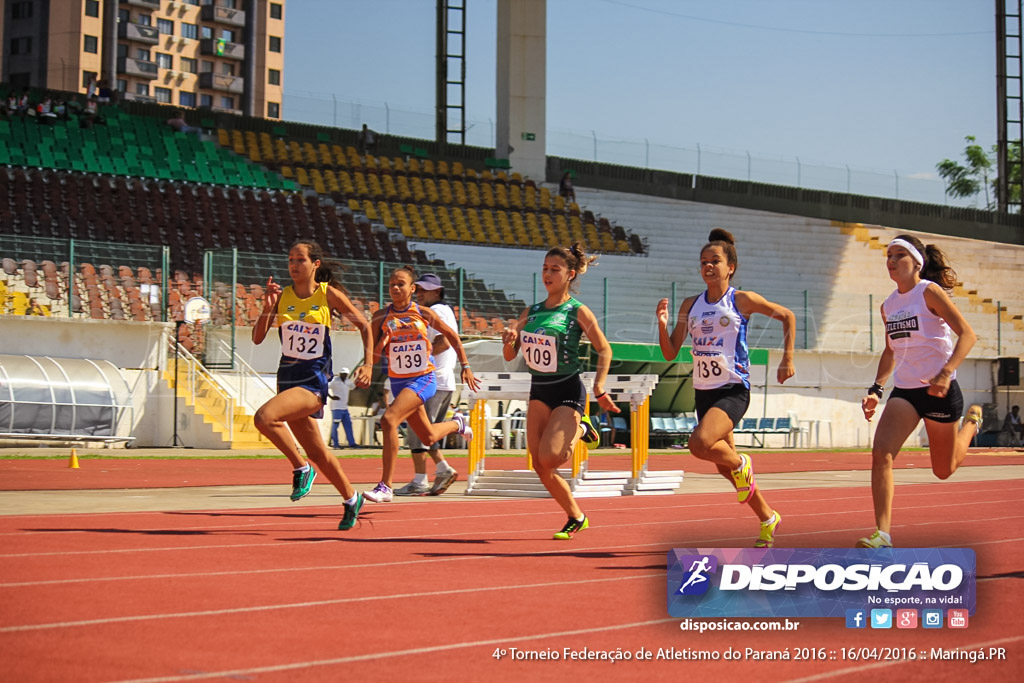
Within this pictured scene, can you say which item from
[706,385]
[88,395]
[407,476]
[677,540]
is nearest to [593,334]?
[706,385]

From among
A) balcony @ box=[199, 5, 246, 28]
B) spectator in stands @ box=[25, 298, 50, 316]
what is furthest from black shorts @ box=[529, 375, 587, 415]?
balcony @ box=[199, 5, 246, 28]

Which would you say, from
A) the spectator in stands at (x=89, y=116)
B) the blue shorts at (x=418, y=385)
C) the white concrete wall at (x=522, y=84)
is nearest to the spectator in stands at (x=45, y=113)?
the spectator in stands at (x=89, y=116)

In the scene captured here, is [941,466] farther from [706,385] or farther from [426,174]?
[426,174]

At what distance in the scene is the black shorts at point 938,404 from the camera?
7891 millimetres

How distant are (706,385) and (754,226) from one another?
127 feet

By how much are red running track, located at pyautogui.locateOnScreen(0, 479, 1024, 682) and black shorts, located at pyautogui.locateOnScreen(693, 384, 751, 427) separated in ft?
3.07

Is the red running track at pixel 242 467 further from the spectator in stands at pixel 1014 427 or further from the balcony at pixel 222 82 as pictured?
the balcony at pixel 222 82

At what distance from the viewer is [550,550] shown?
823 centimetres

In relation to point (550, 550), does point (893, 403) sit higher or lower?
higher

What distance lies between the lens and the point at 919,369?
798 cm

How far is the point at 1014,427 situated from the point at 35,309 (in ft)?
87.2

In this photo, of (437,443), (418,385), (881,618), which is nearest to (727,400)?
(881,618)

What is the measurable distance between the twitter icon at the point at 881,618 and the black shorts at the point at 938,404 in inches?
121

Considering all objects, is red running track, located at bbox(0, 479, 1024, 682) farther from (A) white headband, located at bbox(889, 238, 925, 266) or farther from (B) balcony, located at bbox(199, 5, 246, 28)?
(B) balcony, located at bbox(199, 5, 246, 28)
